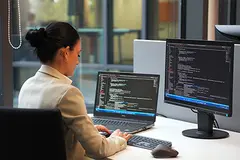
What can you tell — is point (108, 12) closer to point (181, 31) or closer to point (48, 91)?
point (181, 31)

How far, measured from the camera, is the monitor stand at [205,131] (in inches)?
93.7

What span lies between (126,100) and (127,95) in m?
0.03

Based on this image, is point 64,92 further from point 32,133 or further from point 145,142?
point 145,142

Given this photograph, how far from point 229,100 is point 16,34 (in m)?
2.30

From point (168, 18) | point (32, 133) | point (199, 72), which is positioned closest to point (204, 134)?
point (199, 72)

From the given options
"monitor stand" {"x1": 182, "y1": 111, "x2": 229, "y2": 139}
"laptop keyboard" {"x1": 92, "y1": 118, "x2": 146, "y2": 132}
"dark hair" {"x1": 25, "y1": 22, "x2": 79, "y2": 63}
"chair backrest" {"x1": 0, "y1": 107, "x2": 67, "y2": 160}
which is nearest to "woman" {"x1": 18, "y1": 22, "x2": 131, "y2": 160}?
"dark hair" {"x1": 25, "y1": 22, "x2": 79, "y2": 63}

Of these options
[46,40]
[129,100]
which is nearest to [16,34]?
[129,100]

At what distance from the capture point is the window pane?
5859mm

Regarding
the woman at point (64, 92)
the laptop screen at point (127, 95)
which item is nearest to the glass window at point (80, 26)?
the laptop screen at point (127, 95)

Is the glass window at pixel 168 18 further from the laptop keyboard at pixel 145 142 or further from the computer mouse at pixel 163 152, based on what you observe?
the computer mouse at pixel 163 152

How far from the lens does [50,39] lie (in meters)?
2.06

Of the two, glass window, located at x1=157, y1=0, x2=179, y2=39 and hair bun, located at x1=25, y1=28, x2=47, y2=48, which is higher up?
glass window, located at x1=157, y1=0, x2=179, y2=39

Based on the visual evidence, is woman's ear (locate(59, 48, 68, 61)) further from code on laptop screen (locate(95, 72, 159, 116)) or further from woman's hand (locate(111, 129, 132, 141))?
code on laptop screen (locate(95, 72, 159, 116))

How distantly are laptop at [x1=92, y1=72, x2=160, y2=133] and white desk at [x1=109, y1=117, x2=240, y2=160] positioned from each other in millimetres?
106
